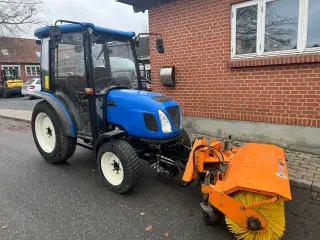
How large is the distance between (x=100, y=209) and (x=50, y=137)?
7.48ft

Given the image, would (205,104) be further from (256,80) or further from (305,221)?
(305,221)

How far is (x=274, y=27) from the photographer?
4.95 m

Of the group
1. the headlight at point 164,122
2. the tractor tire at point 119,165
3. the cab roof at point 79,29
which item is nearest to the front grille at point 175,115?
the headlight at point 164,122

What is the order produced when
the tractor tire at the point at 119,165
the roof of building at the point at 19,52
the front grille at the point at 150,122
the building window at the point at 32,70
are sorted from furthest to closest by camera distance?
1. the building window at the point at 32,70
2. the roof of building at the point at 19,52
3. the front grille at the point at 150,122
4. the tractor tire at the point at 119,165

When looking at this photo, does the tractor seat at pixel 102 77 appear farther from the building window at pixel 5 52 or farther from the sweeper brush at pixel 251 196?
the building window at pixel 5 52

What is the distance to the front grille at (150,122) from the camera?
3493 mm

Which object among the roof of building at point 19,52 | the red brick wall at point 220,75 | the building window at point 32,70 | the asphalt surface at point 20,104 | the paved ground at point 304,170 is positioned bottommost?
the paved ground at point 304,170

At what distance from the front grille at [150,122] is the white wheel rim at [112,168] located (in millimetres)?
621

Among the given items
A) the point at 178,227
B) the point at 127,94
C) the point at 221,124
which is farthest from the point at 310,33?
the point at 178,227

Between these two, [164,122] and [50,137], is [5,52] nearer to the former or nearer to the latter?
[50,137]

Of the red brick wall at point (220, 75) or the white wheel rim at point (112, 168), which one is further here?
the red brick wall at point (220, 75)

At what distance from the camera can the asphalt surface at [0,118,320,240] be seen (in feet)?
8.99

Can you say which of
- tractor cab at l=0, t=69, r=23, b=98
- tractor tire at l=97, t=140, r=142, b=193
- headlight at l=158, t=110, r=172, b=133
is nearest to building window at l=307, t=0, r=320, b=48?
headlight at l=158, t=110, r=172, b=133

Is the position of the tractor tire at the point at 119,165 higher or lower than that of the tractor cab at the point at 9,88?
lower
